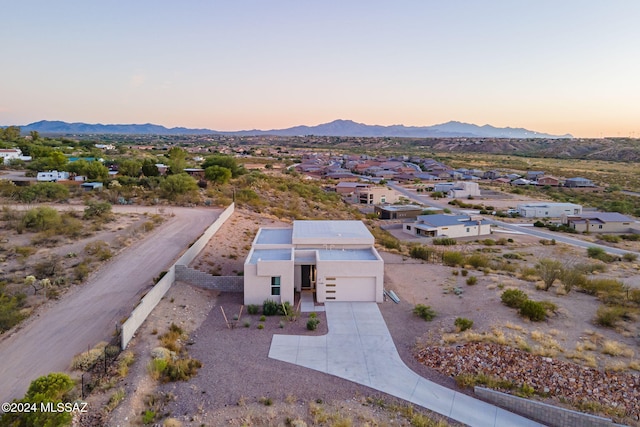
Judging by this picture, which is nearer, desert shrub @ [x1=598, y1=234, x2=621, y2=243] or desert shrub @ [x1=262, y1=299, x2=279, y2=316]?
desert shrub @ [x1=262, y1=299, x2=279, y2=316]

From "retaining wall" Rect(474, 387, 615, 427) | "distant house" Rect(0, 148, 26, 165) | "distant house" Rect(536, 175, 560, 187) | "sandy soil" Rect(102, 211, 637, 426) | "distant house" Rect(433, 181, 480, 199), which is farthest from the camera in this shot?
"distant house" Rect(536, 175, 560, 187)

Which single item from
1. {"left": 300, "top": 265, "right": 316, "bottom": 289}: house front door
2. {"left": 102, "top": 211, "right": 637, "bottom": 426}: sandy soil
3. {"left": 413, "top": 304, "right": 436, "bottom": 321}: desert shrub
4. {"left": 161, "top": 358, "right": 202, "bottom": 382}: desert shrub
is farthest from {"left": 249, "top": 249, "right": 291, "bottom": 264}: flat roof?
{"left": 161, "top": 358, "right": 202, "bottom": 382}: desert shrub

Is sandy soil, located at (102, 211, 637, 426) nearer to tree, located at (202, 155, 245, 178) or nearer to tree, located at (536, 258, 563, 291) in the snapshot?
tree, located at (536, 258, 563, 291)

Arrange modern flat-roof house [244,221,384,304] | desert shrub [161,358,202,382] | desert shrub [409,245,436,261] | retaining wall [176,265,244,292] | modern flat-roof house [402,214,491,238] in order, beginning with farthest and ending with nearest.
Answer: modern flat-roof house [402,214,491,238], desert shrub [409,245,436,261], retaining wall [176,265,244,292], modern flat-roof house [244,221,384,304], desert shrub [161,358,202,382]

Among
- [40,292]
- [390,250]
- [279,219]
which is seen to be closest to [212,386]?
[40,292]

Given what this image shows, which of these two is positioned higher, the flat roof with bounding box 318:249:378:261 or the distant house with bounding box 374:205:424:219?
the flat roof with bounding box 318:249:378:261

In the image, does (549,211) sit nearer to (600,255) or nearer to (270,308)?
(600,255)

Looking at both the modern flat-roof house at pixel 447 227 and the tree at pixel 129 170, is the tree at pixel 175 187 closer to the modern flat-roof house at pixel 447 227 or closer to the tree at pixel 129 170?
the tree at pixel 129 170

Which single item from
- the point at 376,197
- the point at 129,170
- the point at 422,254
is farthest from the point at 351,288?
the point at 376,197
